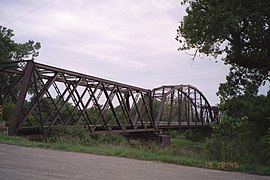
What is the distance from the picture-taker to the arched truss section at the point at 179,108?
6553cm

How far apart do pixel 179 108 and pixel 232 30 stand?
5671 centimetres

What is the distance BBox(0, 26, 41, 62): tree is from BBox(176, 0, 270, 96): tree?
35.0 meters

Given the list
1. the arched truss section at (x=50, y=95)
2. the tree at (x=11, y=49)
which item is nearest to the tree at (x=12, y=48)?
the tree at (x=11, y=49)

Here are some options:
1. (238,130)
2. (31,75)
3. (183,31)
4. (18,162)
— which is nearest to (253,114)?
(238,130)

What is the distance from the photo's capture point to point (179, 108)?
7169 cm

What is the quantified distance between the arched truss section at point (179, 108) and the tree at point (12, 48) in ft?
78.2

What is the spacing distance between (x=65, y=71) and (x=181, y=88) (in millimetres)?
47290

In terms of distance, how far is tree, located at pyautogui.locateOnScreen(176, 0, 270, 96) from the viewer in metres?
14.7

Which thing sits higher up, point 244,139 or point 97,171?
point 244,139

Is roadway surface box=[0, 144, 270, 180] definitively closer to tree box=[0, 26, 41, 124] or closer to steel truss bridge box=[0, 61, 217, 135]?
steel truss bridge box=[0, 61, 217, 135]

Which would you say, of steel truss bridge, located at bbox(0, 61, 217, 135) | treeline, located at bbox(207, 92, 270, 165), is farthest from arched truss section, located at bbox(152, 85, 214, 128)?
treeline, located at bbox(207, 92, 270, 165)
